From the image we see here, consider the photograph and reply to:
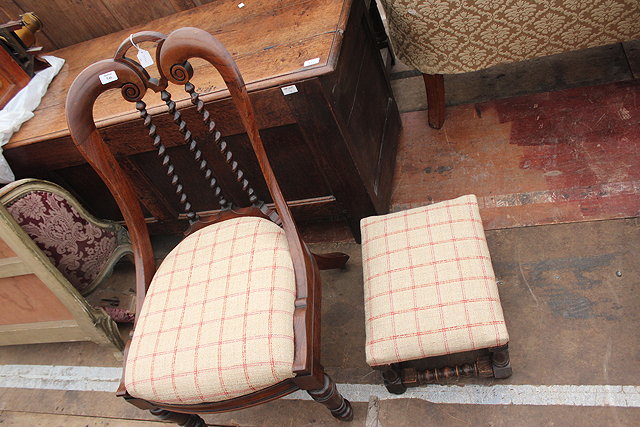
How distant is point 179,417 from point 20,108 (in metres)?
1.45

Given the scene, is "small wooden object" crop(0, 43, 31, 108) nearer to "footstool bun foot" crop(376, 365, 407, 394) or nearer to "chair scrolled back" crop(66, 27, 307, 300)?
"chair scrolled back" crop(66, 27, 307, 300)

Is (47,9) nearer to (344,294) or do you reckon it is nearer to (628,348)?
(344,294)

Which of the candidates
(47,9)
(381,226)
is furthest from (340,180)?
(47,9)

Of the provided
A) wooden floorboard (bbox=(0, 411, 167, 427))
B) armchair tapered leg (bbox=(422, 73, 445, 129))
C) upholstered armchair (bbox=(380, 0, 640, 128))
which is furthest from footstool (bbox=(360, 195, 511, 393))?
wooden floorboard (bbox=(0, 411, 167, 427))

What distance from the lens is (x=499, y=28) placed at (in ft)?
6.25

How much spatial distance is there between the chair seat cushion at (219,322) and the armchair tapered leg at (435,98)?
1.11m

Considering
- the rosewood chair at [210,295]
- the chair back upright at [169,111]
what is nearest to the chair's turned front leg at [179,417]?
the rosewood chair at [210,295]

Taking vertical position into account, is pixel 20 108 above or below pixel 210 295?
above

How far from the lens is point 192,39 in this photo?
1261 millimetres

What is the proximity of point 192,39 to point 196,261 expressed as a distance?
67 centimetres

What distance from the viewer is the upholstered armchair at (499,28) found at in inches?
71.4

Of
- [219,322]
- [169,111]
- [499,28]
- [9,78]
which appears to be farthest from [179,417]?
[499,28]

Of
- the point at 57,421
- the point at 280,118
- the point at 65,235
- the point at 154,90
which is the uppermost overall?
the point at 154,90

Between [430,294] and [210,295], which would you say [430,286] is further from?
[210,295]
